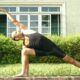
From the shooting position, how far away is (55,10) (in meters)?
24.8

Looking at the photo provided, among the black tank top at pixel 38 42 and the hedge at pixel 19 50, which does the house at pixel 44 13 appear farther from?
the black tank top at pixel 38 42

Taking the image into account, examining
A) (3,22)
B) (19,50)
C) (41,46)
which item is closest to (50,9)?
(3,22)

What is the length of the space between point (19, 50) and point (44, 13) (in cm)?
856

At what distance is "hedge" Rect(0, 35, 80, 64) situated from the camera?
16.5 m

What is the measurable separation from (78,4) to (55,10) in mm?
1163

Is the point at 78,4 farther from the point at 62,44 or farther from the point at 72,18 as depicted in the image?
the point at 62,44

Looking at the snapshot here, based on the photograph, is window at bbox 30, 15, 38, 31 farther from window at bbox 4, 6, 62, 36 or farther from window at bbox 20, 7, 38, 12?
window at bbox 20, 7, 38, 12

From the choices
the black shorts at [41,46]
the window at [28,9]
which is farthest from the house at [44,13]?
the black shorts at [41,46]

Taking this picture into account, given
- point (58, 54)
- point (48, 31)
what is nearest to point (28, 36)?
point (58, 54)

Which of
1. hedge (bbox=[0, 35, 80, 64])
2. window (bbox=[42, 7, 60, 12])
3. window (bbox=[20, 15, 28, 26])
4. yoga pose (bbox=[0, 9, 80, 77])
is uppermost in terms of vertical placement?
window (bbox=[42, 7, 60, 12])

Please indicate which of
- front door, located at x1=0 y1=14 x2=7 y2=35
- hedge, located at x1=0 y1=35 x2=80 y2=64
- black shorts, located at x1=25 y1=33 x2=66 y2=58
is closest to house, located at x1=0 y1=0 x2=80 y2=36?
front door, located at x1=0 y1=14 x2=7 y2=35

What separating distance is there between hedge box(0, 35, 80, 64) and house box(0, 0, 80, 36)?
764cm

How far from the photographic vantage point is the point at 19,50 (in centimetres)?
1659

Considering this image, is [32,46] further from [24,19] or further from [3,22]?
[3,22]
